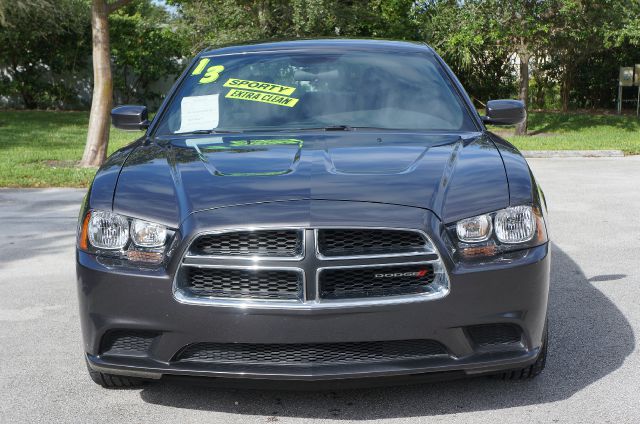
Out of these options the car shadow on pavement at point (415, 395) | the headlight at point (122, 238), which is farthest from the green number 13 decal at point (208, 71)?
the car shadow on pavement at point (415, 395)

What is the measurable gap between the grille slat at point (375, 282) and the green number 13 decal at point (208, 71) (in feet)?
7.15

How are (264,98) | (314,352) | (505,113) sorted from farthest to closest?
(505,113) → (264,98) → (314,352)

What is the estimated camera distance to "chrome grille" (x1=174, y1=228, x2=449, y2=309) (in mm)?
3525

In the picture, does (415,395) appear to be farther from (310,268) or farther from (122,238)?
(122,238)

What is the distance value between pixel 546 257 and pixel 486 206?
349 millimetres

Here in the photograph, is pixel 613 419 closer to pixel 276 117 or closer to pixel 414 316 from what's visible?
pixel 414 316

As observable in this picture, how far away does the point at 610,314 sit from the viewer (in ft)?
17.9

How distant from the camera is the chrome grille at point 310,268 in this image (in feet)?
11.6

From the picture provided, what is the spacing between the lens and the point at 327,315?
3.50m

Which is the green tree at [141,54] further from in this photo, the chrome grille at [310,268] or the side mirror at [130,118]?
the chrome grille at [310,268]

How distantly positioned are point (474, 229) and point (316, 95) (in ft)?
5.70

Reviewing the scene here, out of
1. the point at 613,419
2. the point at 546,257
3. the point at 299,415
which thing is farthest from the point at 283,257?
the point at 613,419

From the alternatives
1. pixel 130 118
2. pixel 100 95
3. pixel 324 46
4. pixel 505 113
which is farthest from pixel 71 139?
pixel 505 113

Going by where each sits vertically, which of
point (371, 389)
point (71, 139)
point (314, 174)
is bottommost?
point (71, 139)
